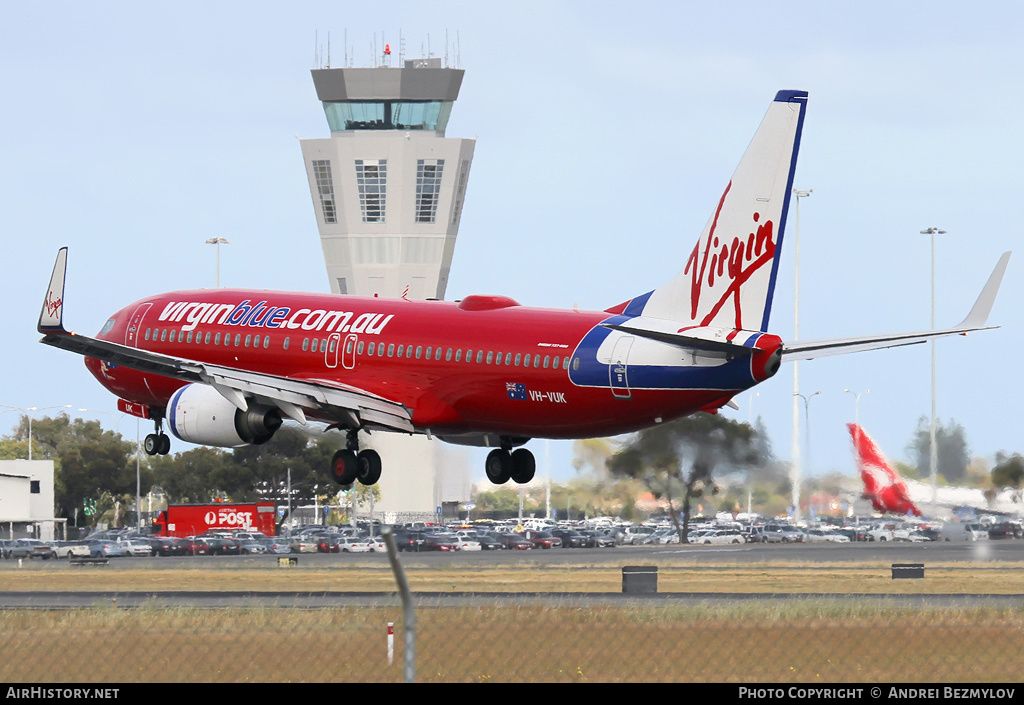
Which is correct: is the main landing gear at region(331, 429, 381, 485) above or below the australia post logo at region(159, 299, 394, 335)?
below

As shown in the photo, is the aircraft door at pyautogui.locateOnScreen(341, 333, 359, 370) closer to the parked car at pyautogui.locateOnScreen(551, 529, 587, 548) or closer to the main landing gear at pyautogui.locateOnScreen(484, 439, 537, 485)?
the main landing gear at pyautogui.locateOnScreen(484, 439, 537, 485)

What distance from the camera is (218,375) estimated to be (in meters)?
48.1

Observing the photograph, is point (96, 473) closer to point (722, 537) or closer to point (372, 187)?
point (372, 187)

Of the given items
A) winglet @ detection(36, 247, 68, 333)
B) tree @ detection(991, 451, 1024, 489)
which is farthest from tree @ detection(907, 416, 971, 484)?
winglet @ detection(36, 247, 68, 333)

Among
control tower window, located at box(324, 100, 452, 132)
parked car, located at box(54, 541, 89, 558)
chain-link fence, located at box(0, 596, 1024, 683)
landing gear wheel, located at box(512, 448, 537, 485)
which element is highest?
control tower window, located at box(324, 100, 452, 132)

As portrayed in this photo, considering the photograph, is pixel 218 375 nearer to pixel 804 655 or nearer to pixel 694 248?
pixel 694 248

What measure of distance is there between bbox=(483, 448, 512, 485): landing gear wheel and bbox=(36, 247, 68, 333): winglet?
45.8 feet

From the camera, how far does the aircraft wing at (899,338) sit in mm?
36375

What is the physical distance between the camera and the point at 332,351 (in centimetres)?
5097

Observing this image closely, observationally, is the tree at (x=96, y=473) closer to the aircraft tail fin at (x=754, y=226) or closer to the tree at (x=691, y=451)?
the tree at (x=691, y=451)

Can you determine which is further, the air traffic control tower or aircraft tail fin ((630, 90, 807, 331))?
the air traffic control tower

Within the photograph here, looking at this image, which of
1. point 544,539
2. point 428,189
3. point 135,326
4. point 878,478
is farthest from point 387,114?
point 135,326

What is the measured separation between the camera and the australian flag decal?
1817 inches
